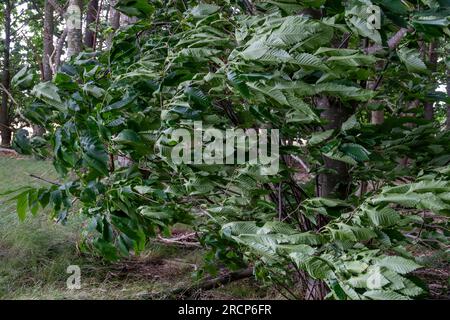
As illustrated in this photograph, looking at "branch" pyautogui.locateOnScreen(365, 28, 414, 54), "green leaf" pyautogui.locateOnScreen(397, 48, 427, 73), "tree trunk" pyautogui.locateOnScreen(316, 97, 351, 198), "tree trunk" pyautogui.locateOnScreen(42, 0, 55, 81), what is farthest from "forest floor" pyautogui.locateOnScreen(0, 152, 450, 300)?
"tree trunk" pyautogui.locateOnScreen(42, 0, 55, 81)

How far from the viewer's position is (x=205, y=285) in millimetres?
2340

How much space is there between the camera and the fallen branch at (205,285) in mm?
2277

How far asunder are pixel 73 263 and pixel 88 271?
168mm

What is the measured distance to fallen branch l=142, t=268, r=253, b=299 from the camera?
2.28 metres

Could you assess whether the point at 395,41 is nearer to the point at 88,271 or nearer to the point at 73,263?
the point at 88,271

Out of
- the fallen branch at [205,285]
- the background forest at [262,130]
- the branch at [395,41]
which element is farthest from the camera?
the fallen branch at [205,285]

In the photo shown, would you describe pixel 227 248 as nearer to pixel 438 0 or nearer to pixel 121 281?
pixel 438 0

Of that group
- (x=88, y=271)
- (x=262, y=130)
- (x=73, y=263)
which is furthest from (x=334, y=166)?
(x=73, y=263)

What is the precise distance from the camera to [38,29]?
9.55m

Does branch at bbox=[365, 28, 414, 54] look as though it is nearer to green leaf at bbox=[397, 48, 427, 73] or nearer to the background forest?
the background forest

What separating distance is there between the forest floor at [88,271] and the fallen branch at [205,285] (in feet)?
0.07

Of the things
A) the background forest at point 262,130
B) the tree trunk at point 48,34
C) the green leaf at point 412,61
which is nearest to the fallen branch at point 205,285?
the background forest at point 262,130

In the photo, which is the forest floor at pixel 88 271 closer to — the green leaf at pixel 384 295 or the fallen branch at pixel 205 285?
the fallen branch at pixel 205 285

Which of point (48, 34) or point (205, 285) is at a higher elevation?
point (48, 34)
